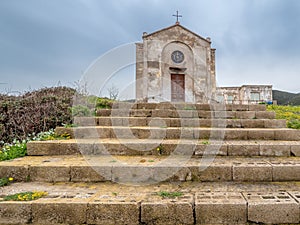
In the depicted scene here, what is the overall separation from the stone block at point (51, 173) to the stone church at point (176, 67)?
10.6 m

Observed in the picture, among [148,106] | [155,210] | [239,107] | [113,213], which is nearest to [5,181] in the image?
[113,213]

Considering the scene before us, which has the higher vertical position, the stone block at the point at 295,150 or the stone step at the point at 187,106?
the stone step at the point at 187,106

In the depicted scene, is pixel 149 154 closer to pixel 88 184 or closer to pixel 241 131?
pixel 88 184

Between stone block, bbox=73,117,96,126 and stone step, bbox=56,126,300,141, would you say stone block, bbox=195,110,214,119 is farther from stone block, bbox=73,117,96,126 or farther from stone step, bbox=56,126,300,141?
stone block, bbox=73,117,96,126

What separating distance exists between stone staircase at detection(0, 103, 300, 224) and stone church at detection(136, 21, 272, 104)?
984 cm

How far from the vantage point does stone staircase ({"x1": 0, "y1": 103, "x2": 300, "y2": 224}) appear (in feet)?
5.66

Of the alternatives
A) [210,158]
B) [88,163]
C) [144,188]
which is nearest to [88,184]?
[88,163]

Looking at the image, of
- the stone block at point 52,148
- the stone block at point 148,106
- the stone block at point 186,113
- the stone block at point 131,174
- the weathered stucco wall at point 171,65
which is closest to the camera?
the stone block at point 131,174

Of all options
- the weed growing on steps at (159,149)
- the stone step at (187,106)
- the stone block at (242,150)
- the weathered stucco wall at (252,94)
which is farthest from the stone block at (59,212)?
the weathered stucco wall at (252,94)

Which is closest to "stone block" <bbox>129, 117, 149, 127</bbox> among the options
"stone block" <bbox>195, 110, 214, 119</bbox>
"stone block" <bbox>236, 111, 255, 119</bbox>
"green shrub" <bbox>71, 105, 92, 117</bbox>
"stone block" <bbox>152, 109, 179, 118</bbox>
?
"stone block" <bbox>152, 109, 179, 118</bbox>

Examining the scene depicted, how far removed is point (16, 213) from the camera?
5.75ft

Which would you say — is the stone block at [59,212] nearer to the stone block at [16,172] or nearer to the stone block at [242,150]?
the stone block at [16,172]

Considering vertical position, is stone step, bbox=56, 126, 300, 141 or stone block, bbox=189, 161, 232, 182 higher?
stone step, bbox=56, 126, 300, 141

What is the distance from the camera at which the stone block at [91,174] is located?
91.1 inches
